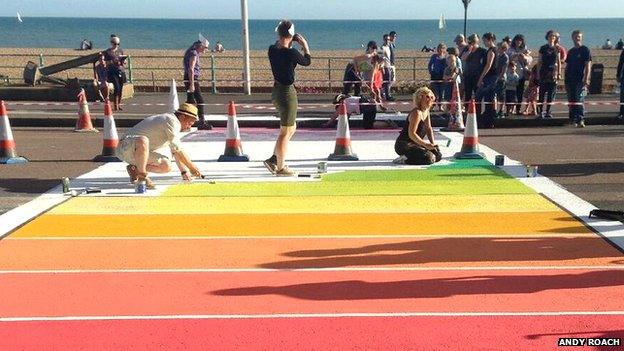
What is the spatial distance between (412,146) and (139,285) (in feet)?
20.7

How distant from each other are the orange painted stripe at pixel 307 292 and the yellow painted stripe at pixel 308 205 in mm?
2386

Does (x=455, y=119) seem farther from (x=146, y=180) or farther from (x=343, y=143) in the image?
(x=146, y=180)

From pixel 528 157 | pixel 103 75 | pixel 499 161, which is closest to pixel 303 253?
pixel 499 161

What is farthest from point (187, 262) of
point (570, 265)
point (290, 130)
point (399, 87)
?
point (399, 87)

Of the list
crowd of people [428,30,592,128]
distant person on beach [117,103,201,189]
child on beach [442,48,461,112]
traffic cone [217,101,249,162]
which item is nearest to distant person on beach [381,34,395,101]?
crowd of people [428,30,592,128]

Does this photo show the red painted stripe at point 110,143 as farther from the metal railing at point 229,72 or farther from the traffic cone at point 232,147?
the metal railing at point 229,72

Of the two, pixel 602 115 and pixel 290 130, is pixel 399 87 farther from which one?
pixel 290 130

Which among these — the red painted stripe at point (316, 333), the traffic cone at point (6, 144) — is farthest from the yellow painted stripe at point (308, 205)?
the red painted stripe at point (316, 333)

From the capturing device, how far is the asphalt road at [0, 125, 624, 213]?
33.4 feet

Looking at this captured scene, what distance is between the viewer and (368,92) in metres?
17.7

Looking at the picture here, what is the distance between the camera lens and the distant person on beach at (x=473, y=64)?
1664 centimetres

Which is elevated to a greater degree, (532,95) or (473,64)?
(473,64)

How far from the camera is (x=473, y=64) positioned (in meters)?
16.8

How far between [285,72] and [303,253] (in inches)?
159
